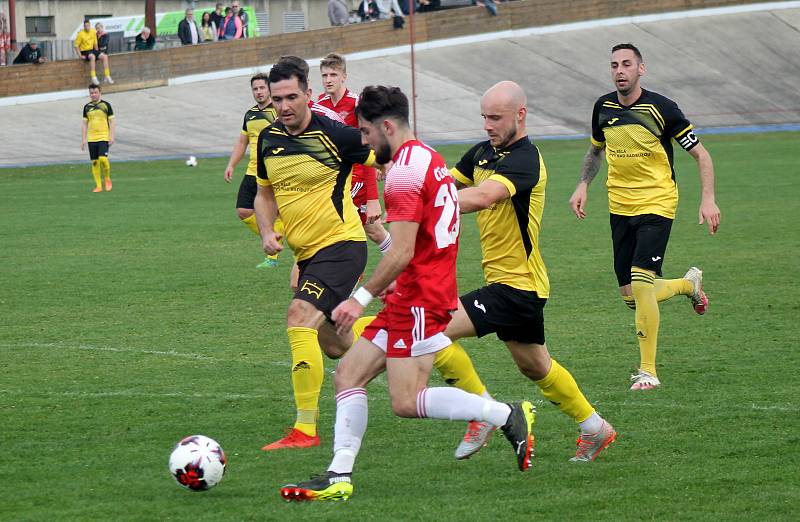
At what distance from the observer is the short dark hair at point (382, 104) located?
565 cm

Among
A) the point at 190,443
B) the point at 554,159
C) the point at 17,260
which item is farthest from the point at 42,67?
the point at 190,443

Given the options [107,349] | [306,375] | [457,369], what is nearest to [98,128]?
[107,349]

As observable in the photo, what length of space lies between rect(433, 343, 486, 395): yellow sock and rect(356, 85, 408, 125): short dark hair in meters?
1.51

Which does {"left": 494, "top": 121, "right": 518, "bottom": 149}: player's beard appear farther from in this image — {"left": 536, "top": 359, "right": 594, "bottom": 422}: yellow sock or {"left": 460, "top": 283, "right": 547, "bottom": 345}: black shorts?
{"left": 536, "top": 359, "right": 594, "bottom": 422}: yellow sock

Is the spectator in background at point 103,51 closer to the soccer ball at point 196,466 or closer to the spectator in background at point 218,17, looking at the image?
the spectator in background at point 218,17

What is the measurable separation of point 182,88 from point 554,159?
17.2m

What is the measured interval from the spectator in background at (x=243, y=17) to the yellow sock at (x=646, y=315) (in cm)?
3880

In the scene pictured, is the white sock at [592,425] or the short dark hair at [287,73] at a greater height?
the short dark hair at [287,73]

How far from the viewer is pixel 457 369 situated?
6.69 metres

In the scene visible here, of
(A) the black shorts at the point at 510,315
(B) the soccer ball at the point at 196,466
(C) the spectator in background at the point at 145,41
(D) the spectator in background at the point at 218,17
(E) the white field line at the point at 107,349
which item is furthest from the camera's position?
(D) the spectator in background at the point at 218,17

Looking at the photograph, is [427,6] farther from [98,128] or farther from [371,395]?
[371,395]

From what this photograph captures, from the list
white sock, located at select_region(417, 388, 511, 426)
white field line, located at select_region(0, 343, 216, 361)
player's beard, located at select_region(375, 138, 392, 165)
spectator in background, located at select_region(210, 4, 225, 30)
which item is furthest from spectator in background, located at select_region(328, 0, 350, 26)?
white sock, located at select_region(417, 388, 511, 426)

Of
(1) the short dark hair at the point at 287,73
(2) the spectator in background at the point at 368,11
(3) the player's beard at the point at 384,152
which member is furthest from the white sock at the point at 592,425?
(2) the spectator in background at the point at 368,11

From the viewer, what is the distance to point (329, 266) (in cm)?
727
